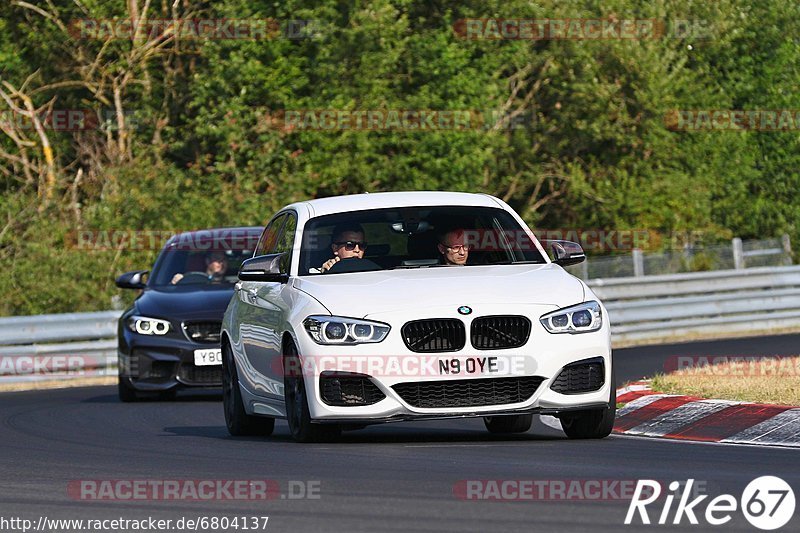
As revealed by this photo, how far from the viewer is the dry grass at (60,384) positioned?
22203 millimetres

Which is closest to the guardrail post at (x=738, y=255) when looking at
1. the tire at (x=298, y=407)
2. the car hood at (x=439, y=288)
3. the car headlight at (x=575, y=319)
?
the car hood at (x=439, y=288)

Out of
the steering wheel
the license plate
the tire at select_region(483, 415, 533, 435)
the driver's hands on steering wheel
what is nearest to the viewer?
Result: the license plate

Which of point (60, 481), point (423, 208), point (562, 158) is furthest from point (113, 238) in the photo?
point (60, 481)

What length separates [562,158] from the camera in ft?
137

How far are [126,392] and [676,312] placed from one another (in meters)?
11.3

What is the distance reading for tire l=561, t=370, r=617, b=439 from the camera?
10977 millimetres

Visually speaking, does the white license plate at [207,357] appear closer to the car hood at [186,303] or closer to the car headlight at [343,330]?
the car hood at [186,303]

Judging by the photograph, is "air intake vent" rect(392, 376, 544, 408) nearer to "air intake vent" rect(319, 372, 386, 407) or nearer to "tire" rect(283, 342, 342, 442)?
"air intake vent" rect(319, 372, 386, 407)

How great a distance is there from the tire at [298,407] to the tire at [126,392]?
6842 millimetres

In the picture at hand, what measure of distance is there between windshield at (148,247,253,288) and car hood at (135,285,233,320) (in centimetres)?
24

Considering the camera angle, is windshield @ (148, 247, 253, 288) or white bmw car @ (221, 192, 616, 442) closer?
white bmw car @ (221, 192, 616, 442)

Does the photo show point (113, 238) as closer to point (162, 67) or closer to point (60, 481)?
point (162, 67)

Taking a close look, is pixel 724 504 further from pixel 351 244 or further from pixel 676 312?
pixel 676 312

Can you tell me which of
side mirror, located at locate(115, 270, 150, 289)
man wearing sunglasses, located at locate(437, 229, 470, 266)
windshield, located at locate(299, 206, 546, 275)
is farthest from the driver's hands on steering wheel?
side mirror, located at locate(115, 270, 150, 289)
